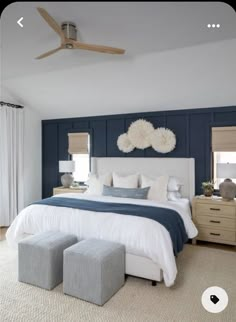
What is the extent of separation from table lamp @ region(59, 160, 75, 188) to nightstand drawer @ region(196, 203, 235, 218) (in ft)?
9.03

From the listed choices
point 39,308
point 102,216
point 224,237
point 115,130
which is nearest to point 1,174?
point 115,130

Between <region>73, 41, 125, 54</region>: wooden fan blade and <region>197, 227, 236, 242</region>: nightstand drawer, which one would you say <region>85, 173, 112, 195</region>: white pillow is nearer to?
<region>197, 227, 236, 242</region>: nightstand drawer

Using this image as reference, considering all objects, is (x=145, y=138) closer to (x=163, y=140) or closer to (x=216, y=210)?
(x=163, y=140)

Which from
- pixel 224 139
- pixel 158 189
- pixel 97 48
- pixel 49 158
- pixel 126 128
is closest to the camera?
pixel 97 48

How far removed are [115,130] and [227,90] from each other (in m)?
2.30

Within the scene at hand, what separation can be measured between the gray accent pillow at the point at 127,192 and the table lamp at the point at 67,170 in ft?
4.52

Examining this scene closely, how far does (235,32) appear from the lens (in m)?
2.56

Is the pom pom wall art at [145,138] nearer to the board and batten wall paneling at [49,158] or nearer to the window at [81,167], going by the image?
the window at [81,167]

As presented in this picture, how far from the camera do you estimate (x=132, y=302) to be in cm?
249

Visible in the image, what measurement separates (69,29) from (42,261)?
7.80 feet

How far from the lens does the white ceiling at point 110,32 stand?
2.00 metres

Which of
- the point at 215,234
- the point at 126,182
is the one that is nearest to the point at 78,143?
the point at 126,182

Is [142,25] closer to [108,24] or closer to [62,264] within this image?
[108,24]

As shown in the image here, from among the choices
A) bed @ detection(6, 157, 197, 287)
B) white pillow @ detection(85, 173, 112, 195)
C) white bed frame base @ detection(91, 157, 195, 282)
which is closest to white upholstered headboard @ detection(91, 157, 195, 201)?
white bed frame base @ detection(91, 157, 195, 282)
